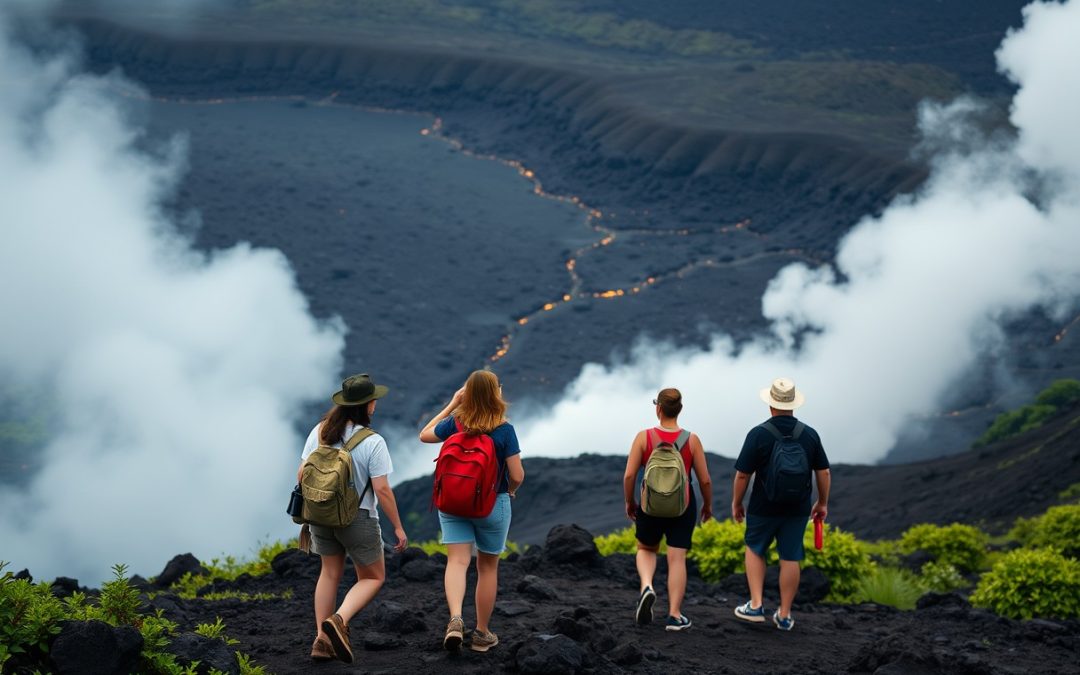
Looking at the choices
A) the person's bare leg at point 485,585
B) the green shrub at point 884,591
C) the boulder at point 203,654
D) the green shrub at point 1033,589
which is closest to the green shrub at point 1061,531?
the green shrub at point 1033,589

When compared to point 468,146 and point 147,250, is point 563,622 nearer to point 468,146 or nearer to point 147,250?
point 147,250

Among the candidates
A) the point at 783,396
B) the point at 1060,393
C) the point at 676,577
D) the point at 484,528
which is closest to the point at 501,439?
the point at 484,528

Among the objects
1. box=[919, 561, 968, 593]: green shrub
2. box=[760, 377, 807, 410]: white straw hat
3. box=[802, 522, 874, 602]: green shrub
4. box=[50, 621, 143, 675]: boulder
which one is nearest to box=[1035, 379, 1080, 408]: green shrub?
box=[919, 561, 968, 593]: green shrub

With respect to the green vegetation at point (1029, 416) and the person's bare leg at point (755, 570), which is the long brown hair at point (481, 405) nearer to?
the person's bare leg at point (755, 570)

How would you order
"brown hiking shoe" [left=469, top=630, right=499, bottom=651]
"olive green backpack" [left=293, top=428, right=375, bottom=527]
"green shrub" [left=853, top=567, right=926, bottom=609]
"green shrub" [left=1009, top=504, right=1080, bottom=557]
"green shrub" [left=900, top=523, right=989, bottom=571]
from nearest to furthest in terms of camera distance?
"olive green backpack" [left=293, top=428, right=375, bottom=527] → "brown hiking shoe" [left=469, top=630, right=499, bottom=651] → "green shrub" [left=853, top=567, right=926, bottom=609] → "green shrub" [left=1009, top=504, right=1080, bottom=557] → "green shrub" [left=900, top=523, right=989, bottom=571]

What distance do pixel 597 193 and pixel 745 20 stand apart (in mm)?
45180

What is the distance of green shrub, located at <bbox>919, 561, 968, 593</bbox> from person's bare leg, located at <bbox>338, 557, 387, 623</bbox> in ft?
25.4

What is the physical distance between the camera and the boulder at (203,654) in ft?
23.1

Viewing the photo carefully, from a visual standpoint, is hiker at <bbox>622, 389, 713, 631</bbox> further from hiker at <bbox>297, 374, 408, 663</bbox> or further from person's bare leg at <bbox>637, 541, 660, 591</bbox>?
hiker at <bbox>297, 374, 408, 663</bbox>

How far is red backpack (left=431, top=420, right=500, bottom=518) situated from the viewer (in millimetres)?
7484

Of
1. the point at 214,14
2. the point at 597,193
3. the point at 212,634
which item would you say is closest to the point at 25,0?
the point at 214,14

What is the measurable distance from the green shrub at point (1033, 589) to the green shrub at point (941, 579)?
2.14 m

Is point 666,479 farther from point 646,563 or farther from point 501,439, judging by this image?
point 501,439

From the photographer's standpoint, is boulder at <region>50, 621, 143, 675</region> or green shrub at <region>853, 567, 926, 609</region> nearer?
boulder at <region>50, 621, 143, 675</region>
